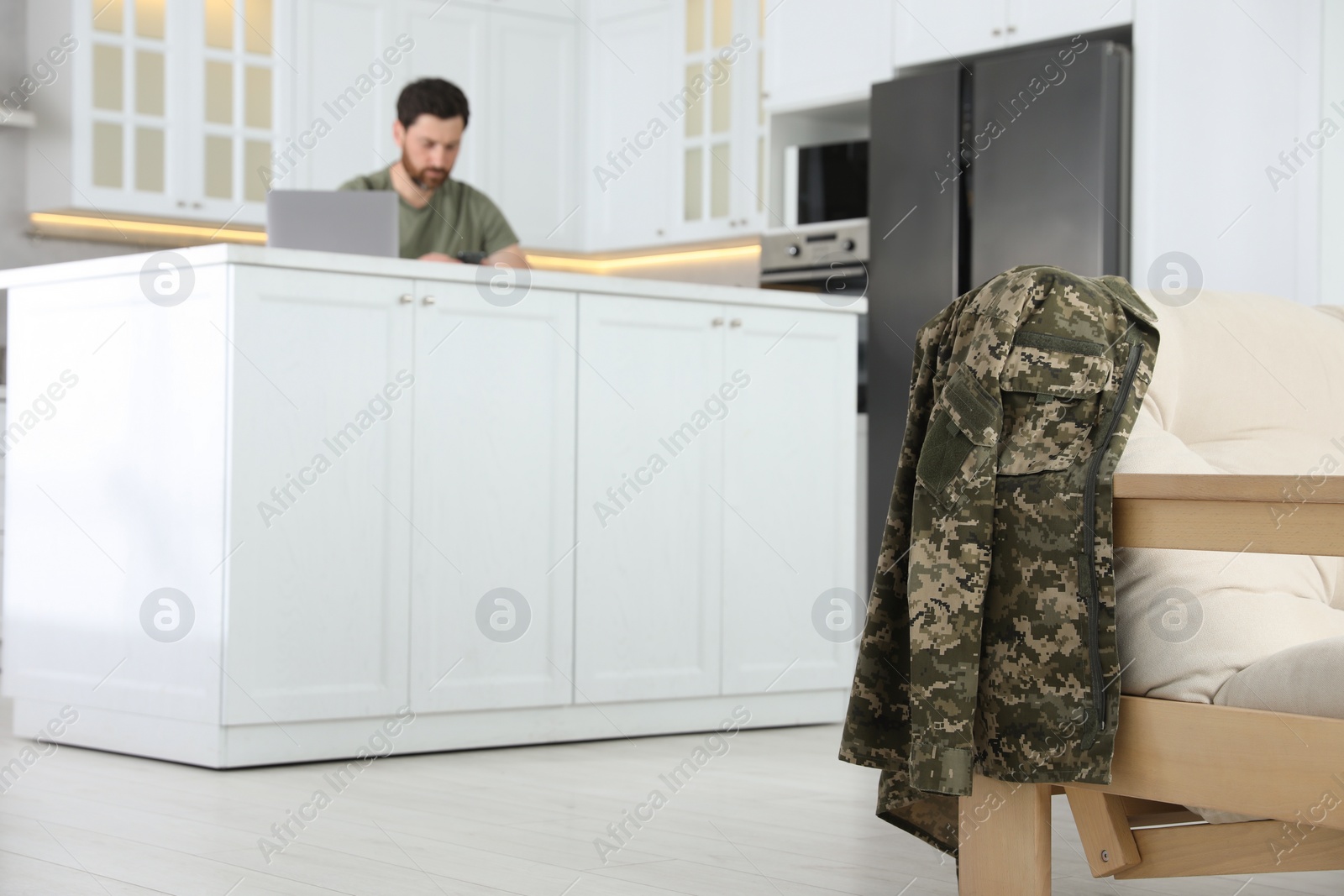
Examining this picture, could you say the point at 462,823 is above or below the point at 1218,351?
below

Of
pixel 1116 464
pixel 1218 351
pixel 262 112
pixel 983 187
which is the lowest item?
pixel 1116 464

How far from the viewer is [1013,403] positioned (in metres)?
1.68

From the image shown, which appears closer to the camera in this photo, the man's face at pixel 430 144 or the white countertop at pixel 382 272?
the white countertop at pixel 382 272

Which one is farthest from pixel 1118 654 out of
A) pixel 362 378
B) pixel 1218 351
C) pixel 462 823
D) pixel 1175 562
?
pixel 362 378

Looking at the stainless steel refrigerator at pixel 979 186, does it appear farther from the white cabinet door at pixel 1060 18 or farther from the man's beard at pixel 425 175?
the man's beard at pixel 425 175

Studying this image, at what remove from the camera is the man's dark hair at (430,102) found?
14.4 ft

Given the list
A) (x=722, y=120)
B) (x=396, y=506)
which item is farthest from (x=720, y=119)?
(x=396, y=506)

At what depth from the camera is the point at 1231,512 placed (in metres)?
1.57

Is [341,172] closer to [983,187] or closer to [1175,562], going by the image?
[983,187]

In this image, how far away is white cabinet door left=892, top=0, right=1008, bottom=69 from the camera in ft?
14.5

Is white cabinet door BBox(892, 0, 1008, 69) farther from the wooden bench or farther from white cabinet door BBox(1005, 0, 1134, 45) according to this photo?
the wooden bench

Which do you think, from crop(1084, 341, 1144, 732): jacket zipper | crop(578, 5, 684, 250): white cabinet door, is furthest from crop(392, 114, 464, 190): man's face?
crop(1084, 341, 1144, 732): jacket zipper

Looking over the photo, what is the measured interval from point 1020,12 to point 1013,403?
2975 millimetres

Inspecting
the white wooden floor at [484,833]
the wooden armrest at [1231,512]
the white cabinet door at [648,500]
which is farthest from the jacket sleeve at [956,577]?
the white cabinet door at [648,500]
